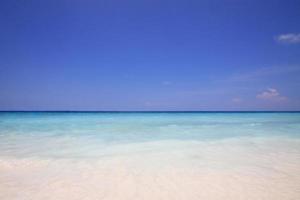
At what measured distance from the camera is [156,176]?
4.66 m

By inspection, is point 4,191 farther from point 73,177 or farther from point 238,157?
point 238,157

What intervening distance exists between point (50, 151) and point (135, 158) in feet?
9.87

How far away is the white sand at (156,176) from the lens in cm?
376

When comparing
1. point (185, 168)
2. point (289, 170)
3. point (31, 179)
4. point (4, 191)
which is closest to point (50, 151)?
point (31, 179)

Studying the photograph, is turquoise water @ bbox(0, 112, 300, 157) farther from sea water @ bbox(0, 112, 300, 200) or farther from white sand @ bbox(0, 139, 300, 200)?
white sand @ bbox(0, 139, 300, 200)

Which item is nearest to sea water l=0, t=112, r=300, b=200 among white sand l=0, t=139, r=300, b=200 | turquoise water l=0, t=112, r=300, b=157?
white sand l=0, t=139, r=300, b=200

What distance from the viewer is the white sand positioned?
3.76 metres

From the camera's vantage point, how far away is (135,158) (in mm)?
6246

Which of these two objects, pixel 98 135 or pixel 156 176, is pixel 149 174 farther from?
pixel 98 135

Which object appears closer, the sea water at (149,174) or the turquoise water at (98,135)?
the sea water at (149,174)

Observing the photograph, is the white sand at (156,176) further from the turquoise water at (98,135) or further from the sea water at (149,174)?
the turquoise water at (98,135)

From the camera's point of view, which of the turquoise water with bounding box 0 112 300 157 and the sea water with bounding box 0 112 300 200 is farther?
the turquoise water with bounding box 0 112 300 157

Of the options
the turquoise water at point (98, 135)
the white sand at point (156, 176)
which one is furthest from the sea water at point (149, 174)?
the turquoise water at point (98, 135)

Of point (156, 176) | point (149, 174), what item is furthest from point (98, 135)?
point (156, 176)
